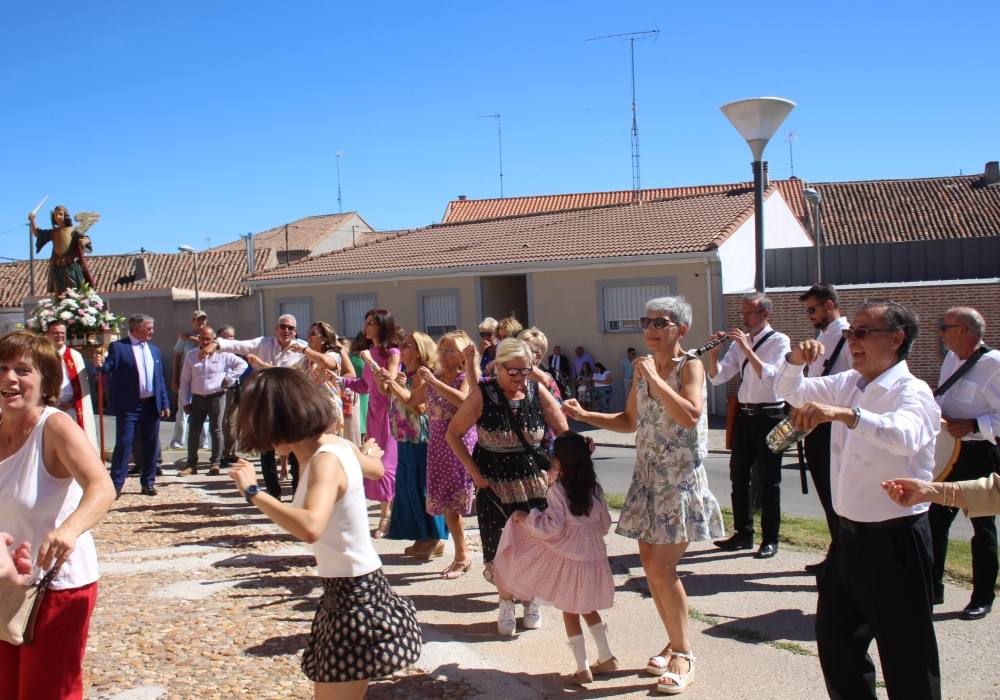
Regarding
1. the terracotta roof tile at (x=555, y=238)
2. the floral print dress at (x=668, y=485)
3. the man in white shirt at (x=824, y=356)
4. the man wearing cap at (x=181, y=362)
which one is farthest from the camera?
the terracotta roof tile at (x=555, y=238)

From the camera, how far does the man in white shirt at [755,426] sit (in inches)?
276

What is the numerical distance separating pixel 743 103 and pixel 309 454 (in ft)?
22.4

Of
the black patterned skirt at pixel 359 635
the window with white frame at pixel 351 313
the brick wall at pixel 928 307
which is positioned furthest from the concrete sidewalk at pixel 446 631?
the window with white frame at pixel 351 313

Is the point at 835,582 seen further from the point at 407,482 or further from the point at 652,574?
the point at 407,482

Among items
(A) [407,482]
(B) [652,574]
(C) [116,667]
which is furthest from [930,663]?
(A) [407,482]

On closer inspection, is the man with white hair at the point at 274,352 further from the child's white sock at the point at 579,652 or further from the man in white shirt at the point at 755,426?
the child's white sock at the point at 579,652

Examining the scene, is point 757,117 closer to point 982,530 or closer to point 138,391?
point 982,530

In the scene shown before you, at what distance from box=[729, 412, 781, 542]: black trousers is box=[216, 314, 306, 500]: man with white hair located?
377cm

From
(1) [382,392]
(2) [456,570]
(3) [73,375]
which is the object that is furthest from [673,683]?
(3) [73,375]

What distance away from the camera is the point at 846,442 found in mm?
3719

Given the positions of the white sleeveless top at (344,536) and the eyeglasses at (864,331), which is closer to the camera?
the white sleeveless top at (344,536)

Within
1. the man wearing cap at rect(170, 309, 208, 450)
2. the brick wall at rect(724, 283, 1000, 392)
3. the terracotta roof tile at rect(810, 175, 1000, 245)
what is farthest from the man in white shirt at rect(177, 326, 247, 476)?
the terracotta roof tile at rect(810, 175, 1000, 245)

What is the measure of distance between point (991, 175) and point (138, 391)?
38905 mm

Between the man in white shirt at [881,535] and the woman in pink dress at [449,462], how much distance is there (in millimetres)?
3398
